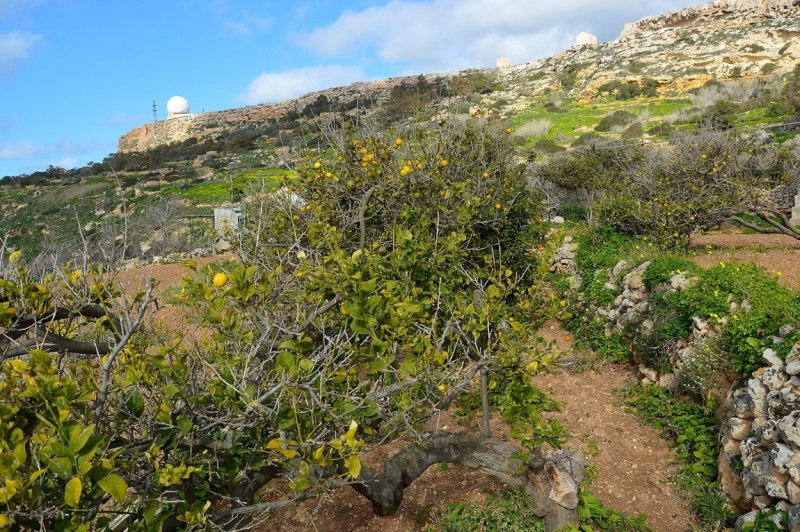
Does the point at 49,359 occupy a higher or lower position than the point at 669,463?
higher

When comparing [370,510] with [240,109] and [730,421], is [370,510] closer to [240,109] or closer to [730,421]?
[730,421]

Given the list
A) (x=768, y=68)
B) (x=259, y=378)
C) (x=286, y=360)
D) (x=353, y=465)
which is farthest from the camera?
(x=768, y=68)

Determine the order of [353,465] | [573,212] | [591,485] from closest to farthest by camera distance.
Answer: [353,465] < [591,485] < [573,212]

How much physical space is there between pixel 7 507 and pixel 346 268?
4.59 feet

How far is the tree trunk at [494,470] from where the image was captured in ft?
10.6

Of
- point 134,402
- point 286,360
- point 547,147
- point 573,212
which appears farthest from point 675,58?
point 134,402

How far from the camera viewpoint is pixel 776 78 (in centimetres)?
2761

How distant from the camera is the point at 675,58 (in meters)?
35.1

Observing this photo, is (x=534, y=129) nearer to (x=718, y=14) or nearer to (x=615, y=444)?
(x=615, y=444)

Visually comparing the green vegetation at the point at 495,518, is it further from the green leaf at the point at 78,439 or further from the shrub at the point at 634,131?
the shrub at the point at 634,131

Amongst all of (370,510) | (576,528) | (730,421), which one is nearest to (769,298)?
(730,421)

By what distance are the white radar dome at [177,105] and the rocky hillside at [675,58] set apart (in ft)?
20.2

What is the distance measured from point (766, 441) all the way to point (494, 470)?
6.17ft

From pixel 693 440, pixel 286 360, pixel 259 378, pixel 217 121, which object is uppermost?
pixel 217 121
